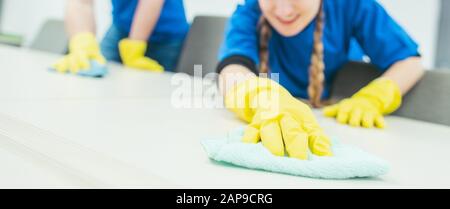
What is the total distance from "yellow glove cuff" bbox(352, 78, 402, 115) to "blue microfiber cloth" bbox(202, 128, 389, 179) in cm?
41

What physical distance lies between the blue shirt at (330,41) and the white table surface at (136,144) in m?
0.15

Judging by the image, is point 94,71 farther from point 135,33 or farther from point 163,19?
point 163,19

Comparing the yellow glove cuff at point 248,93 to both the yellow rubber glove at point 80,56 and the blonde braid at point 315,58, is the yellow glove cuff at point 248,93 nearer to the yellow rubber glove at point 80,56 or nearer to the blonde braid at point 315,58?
the blonde braid at point 315,58

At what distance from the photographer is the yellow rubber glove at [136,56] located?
4.67ft

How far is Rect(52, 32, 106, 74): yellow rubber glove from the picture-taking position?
1.11m

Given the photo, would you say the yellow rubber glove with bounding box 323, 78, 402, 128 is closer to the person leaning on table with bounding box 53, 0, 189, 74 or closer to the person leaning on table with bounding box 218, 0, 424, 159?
the person leaning on table with bounding box 218, 0, 424, 159

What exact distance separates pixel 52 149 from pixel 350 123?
47 centimetres

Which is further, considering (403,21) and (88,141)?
(403,21)

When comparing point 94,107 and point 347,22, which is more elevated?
point 347,22

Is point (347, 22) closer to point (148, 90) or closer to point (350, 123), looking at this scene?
point (350, 123)

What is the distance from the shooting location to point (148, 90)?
968mm

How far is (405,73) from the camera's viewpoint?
0.91m

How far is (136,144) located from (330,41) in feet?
2.04

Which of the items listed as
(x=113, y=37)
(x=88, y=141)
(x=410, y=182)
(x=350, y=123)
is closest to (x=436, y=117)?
(x=350, y=123)
